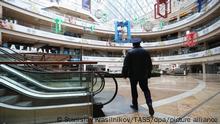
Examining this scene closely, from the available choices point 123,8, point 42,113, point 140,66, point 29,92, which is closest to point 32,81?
point 29,92

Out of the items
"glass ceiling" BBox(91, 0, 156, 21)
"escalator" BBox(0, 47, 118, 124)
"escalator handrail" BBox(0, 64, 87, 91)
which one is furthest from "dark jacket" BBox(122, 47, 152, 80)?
"glass ceiling" BBox(91, 0, 156, 21)

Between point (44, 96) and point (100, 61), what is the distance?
111ft

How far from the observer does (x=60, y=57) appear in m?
12.9

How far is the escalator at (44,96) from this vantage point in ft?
11.0

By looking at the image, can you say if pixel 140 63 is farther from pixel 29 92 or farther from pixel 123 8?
pixel 123 8

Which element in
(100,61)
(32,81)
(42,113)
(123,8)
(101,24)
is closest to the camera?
(42,113)

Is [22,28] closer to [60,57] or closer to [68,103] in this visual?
[60,57]

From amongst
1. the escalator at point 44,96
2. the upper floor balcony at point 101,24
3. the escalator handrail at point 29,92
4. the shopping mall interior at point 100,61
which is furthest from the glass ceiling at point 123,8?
the escalator handrail at point 29,92

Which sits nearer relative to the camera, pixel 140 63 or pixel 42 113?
pixel 42 113

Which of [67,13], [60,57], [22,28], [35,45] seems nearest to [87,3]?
[67,13]

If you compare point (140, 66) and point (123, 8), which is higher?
point (123, 8)

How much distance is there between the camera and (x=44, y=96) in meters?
3.59

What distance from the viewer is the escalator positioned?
11.0 ft

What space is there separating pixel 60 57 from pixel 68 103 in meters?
9.56
